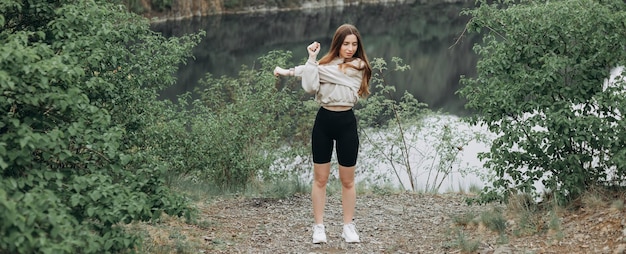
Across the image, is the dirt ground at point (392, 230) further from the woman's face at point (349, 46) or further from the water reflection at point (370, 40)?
the water reflection at point (370, 40)

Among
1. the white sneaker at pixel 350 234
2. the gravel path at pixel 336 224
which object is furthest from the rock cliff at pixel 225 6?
the white sneaker at pixel 350 234

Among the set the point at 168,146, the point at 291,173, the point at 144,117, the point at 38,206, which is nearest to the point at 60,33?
the point at 38,206

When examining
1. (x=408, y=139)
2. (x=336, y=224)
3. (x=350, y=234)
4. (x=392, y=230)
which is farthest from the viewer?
(x=408, y=139)

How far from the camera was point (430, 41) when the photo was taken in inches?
1517

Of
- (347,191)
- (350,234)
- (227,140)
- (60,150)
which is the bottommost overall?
(350,234)

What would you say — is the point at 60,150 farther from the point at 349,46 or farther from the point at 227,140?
the point at 227,140

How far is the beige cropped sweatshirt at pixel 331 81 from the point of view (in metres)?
6.03

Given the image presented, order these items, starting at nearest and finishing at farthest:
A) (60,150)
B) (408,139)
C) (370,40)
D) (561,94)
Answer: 1. (60,150)
2. (561,94)
3. (408,139)
4. (370,40)

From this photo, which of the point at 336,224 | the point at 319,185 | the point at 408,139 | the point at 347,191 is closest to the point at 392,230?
the point at 336,224

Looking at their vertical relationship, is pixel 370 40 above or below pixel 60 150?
above

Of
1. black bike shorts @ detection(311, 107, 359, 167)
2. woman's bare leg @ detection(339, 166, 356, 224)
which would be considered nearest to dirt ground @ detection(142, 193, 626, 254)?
woman's bare leg @ detection(339, 166, 356, 224)

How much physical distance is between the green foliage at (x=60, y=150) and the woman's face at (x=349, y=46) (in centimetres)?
166

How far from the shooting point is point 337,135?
619 cm

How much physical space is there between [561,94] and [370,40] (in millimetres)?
32178
